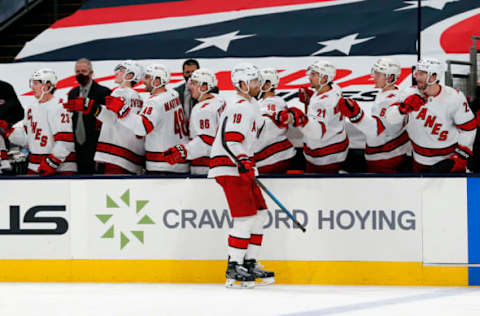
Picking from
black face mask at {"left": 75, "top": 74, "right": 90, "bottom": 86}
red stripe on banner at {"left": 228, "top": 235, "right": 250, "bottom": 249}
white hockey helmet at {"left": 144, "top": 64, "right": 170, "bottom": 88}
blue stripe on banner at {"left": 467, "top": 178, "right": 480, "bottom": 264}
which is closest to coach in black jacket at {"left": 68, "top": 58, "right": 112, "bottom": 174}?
black face mask at {"left": 75, "top": 74, "right": 90, "bottom": 86}

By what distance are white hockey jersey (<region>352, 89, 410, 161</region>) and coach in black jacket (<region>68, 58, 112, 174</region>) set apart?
2.10 m

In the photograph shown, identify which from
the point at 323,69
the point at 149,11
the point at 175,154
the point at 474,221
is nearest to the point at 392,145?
the point at 323,69

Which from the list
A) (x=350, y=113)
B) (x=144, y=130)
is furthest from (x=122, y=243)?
(x=350, y=113)

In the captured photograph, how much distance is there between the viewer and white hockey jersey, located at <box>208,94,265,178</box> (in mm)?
5551

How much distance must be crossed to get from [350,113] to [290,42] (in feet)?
14.0

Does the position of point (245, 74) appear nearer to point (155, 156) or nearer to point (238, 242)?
point (155, 156)

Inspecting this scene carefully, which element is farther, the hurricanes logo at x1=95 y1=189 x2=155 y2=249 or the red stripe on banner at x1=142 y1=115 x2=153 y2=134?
the red stripe on banner at x1=142 y1=115 x2=153 y2=134

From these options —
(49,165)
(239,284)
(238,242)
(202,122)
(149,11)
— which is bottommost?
(239,284)

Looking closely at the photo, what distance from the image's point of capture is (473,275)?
563 centimetres

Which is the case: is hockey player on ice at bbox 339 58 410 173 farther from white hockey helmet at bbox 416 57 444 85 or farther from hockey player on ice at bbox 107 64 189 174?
hockey player on ice at bbox 107 64 189 174

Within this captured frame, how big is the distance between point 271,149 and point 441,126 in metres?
1.31

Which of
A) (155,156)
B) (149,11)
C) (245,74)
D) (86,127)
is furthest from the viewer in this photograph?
(149,11)

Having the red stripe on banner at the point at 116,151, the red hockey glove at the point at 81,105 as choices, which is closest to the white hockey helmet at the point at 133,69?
the red hockey glove at the point at 81,105

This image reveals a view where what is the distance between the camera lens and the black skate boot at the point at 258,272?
223 inches
